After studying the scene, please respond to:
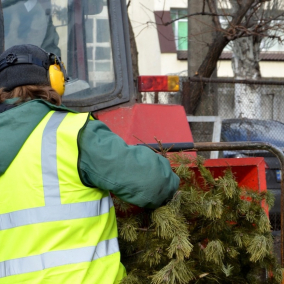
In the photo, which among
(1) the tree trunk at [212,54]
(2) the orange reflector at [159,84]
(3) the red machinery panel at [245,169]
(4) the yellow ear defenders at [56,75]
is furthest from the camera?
(1) the tree trunk at [212,54]

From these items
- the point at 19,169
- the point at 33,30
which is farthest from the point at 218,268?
the point at 33,30

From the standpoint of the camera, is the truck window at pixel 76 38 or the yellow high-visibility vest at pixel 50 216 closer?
the yellow high-visibility vest at pixel 50 216

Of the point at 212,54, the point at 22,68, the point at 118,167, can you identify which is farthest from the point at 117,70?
the point at 212,54

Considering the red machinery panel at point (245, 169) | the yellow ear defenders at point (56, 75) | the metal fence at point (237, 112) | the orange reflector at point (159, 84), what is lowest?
the metal fence at point (237, 112)

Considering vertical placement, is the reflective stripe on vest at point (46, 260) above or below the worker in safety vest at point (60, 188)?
below

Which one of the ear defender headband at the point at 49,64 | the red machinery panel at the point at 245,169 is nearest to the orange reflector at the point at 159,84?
the red machinery panel at the point at 245,169

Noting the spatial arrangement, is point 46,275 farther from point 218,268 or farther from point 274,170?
point 274,170

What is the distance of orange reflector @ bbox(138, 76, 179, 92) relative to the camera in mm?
3436

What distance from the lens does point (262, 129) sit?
22.6 ft

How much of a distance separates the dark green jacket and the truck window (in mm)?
1563

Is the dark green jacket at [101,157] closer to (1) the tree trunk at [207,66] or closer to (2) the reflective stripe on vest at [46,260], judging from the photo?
(2) the reflective stripe on vest at [46,260]

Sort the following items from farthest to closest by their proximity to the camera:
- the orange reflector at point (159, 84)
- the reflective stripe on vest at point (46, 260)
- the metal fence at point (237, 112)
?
the metal fence at point (237, 112)
the orange reflector at point (159, 84)
the reflective stripe on vest at point (46, 260)

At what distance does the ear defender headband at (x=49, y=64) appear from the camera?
210 centimetres

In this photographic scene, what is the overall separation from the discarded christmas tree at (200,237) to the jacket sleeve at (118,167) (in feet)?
0.78
